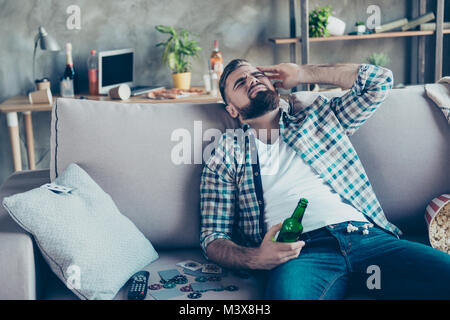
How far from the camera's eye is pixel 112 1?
3682 millimetres

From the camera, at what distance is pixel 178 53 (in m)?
3.62

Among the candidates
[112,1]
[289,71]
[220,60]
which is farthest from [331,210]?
[112,1]

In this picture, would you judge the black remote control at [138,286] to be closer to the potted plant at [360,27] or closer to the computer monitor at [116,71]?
the computer monitor at [116,71]

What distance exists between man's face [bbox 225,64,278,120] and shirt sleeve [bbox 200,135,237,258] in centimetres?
23

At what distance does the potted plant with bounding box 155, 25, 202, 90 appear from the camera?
3.60 meters

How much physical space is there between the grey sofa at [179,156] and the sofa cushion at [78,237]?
15cm

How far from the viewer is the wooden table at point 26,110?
3.16 meters

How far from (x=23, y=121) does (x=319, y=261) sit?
275 centimetres

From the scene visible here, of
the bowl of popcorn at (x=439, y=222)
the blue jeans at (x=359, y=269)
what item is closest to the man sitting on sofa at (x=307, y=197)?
the blue jeans at (x=359, y=269)

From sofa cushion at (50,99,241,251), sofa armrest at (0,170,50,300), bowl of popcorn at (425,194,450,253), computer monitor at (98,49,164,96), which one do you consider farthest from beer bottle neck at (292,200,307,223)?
computer monitor at (98,49,164,96)

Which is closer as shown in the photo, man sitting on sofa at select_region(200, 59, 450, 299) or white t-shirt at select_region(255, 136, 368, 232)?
man sitting on sofa at select_region(200, 59, 450, 299)

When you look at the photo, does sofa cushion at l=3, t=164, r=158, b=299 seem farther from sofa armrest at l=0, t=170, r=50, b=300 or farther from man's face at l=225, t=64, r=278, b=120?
man's face at l=225, t=64, r=278, b=120
